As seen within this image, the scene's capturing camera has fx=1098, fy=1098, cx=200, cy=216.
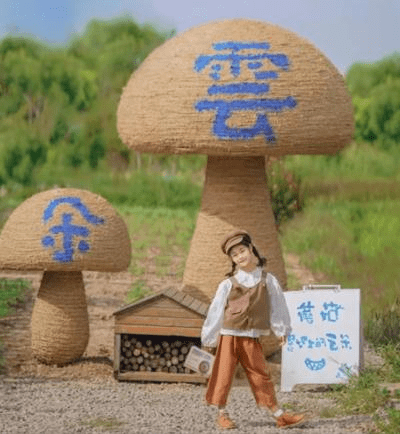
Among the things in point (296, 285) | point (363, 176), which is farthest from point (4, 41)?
point (296, 285)

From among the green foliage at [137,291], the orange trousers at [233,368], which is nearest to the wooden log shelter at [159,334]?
the orange trousers at [233,368]

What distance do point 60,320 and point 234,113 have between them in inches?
93.9

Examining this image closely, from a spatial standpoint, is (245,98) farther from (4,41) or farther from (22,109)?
(4,41)

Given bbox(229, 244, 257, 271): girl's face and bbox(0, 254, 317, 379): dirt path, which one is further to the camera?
bbox(0, 254, 317, 379): dirt path

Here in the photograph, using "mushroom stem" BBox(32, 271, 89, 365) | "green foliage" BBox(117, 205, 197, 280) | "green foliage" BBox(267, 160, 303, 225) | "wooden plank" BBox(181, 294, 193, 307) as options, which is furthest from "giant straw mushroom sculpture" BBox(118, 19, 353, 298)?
"green foliage" BBox(267, 160, 303, 225)

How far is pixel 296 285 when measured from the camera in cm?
1424

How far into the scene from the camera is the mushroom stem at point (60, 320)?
9641mm

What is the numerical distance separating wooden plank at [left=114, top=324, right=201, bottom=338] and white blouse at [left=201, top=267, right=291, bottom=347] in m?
1.74

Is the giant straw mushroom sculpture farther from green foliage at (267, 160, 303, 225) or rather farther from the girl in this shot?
green foliage at (267, 160, 303, 225)

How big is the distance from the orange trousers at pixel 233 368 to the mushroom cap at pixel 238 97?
7.62 ft

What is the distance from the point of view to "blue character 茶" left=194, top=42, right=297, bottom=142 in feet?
29.9

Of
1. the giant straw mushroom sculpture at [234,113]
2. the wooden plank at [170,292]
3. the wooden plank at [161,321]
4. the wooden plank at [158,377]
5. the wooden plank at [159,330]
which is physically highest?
the giant straw mushroom sculpture at [234,113]

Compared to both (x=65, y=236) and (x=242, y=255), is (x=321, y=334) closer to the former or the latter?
(x=242, y=255)

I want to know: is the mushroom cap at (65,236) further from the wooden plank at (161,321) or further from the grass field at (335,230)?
the grass field at (335,230)
